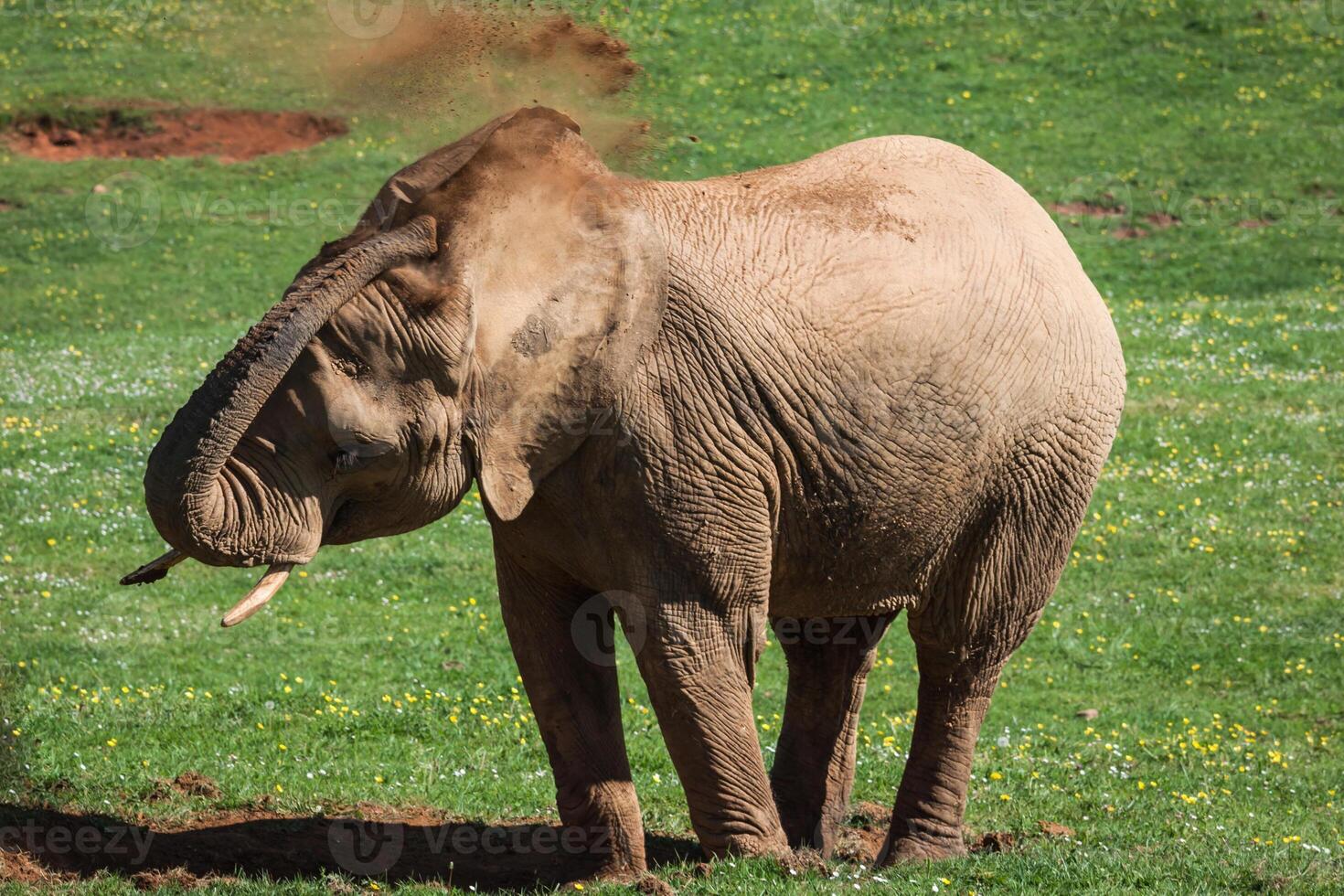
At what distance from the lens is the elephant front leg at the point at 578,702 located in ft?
22.3

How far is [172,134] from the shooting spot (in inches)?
1230

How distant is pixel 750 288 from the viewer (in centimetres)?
627

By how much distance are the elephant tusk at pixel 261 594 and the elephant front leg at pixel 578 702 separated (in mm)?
1305

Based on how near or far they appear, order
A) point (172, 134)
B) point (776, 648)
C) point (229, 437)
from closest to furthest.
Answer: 1. point (229, 437)
2. point (776, 648)
3. point (172, 134)

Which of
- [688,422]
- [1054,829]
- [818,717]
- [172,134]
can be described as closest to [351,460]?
→ [688,422]

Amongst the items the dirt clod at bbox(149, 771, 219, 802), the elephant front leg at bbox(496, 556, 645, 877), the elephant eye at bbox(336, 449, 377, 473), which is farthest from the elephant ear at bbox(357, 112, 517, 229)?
the dirt clod at bbox(149, 771, 219, 802)

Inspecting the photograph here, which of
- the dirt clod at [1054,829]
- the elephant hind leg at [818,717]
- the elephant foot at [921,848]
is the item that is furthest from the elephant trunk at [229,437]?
the dirt clod at [1054,829]

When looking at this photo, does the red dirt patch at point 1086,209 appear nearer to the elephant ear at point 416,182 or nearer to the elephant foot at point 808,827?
the elephant foot at point 808,827

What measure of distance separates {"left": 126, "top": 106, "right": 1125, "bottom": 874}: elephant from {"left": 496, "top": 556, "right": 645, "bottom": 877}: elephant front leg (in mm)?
14

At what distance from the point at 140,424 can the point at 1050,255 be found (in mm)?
12094

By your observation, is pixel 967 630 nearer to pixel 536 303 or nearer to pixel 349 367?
pixel 536 303

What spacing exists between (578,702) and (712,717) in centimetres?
78

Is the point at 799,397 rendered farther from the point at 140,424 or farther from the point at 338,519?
the point at 140,424

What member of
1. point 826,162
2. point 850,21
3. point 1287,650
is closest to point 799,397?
point 826,162
